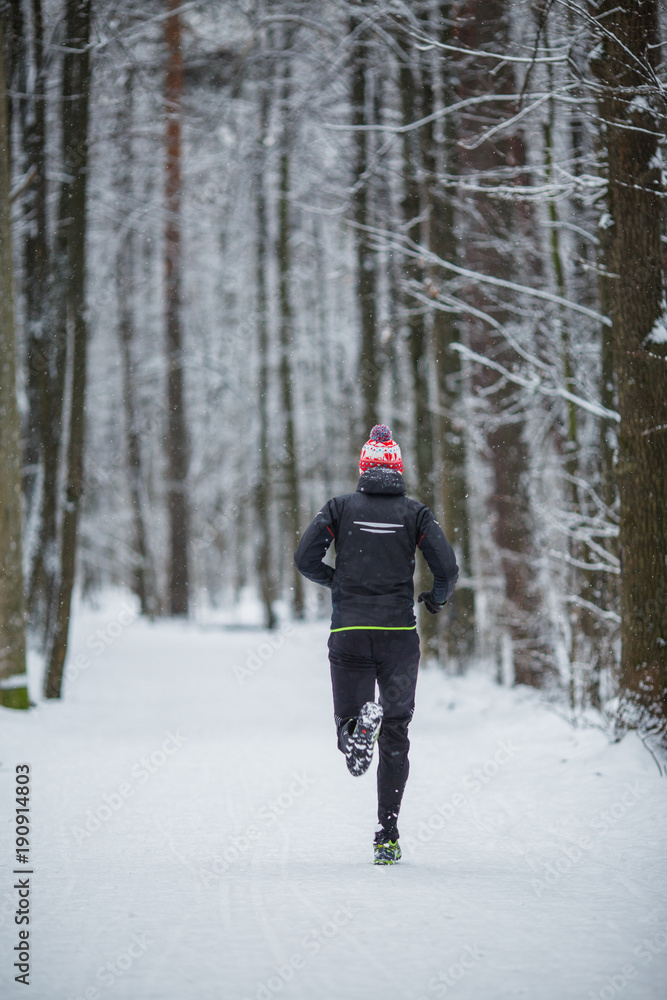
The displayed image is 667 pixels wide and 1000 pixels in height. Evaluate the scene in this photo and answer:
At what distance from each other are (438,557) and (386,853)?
1.60 meters

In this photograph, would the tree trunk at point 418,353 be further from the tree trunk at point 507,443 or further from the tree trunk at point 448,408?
the tree trunk at point 507,443

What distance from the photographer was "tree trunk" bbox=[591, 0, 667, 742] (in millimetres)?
6965

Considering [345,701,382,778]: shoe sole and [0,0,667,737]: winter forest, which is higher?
[0,0,667,737]: winter forest

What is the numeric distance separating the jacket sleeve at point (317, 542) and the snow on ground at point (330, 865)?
1.57 metres

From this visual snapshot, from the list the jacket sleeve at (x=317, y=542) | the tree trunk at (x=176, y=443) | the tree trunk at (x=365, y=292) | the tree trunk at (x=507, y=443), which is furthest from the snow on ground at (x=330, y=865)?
the tree trunk at (x=176, y=443)

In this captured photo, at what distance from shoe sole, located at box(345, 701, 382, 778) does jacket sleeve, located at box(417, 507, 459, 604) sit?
0.70 metres

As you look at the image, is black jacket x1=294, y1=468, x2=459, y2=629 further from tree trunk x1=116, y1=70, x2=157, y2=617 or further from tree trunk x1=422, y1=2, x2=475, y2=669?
tree trunk x1=116, y1=70, x2=157, y2=617

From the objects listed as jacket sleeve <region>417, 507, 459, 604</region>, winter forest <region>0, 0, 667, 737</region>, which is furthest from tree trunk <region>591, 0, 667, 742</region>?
jacket sleeve <region>417, 507, 459, 604</region>

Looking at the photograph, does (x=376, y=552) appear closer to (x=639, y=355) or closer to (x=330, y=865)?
(x=330, y=865)

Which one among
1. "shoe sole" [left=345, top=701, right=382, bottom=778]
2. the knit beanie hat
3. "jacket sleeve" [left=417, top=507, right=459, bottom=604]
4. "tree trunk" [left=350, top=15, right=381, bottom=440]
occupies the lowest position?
"shoe sole" [left=345, top=701, right=382, bottom=778]

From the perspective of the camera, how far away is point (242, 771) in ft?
27.5

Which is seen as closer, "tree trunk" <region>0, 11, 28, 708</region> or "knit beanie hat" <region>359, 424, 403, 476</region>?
"knit beanie hat" <region>359, 424, 403, 476</region>

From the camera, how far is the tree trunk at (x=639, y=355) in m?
6.96

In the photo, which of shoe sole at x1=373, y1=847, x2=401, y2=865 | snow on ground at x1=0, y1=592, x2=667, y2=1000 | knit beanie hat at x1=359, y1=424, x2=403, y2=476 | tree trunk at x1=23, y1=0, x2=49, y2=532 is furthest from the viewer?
tree trunk at x1=23, y1=0, x2=49, y2=532
